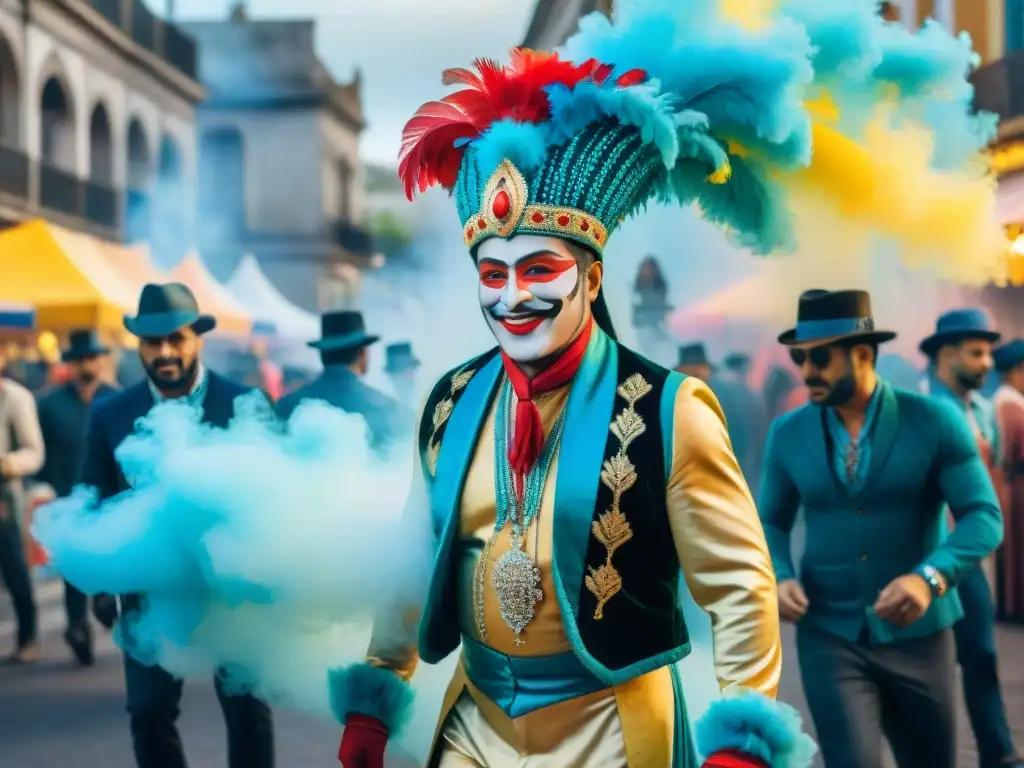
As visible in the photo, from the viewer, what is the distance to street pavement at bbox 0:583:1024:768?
648 cm

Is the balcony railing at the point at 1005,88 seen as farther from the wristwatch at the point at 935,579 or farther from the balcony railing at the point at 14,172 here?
the balcony railing at the point at 14,172

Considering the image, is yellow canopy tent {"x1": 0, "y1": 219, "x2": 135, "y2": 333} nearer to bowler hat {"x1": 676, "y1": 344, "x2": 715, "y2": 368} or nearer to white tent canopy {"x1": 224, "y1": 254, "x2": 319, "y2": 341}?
white tent canopy {"x1": 224, "y1": 254, "x2": 319, "y2": 341}

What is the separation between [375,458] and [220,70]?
140ft

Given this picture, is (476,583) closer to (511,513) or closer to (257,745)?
(511,513)

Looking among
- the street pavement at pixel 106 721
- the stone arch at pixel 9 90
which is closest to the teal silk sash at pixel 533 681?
the street pavement at pixel 106 721

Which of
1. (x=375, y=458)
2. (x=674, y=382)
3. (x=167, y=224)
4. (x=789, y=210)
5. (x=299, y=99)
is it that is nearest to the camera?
(x=674, y=382)

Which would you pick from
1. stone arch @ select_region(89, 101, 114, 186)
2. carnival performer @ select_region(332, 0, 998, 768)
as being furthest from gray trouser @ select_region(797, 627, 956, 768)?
stone arch @ select_region(89, 101, 114, 186)

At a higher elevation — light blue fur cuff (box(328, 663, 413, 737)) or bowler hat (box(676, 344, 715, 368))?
bowler hat (box(676, 344, 715, 368))

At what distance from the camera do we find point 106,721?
721 centimetres

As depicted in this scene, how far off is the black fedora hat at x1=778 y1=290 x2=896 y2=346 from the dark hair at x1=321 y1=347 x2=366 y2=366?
3.02 metres

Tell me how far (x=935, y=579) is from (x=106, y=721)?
174 inches

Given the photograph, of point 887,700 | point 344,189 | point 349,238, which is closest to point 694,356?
point 887,700

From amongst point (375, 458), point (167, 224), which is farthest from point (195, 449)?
point (167, 224)

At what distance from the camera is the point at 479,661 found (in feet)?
10.0
